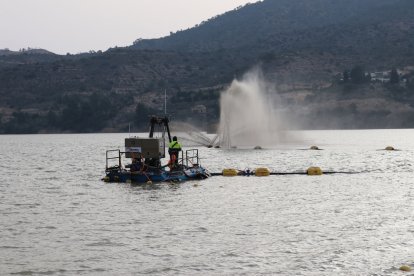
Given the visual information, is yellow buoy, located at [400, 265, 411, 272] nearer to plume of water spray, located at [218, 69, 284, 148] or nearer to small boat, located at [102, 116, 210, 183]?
small boat, located at [102, 116, 210, 183]

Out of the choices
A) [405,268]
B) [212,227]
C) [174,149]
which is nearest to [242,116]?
[174,149]

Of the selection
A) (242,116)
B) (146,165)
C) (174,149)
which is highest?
(242,116)

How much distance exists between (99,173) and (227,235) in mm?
35083

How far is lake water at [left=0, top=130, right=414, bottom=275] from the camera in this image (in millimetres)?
23125

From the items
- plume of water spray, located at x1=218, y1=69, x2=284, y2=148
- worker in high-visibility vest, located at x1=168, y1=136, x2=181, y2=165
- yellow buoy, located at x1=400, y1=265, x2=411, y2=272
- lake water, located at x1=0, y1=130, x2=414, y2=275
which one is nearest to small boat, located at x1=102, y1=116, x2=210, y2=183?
worker in high-visibility vest, located at x1=168, y1=136, x2=181, y2=165

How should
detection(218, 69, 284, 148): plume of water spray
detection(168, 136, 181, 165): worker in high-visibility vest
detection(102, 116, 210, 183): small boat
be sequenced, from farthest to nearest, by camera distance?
detection(218, 69, 284, 148): plume of water spray
detection(168, 136, 181, 165): worker in high-visibility vest
detection(102, 116, 210, 183): small boat

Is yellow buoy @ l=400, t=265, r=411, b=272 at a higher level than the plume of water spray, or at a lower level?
lower

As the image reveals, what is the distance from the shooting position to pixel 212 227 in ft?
97.9

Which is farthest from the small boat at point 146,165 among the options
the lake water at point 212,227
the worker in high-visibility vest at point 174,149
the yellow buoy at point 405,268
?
the yellow buoy at point 405,268

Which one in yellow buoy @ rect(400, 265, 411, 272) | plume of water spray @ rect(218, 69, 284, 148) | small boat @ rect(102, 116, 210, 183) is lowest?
yellow buoy @ rect(400, 265, 411, 272)

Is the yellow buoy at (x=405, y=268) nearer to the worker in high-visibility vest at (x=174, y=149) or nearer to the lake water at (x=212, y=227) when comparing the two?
the lake water at (x=212, y=227)

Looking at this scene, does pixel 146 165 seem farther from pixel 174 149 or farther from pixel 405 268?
pixel 405 268

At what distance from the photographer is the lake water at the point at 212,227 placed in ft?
75.9

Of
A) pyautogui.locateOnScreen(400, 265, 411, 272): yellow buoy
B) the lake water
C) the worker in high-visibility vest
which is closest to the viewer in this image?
pyautogui.locateOnScreen(400, 265, 411, 272): yellow buoy
